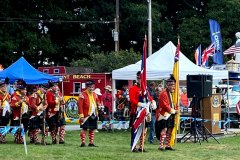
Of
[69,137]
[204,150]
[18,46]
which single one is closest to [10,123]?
[69,137]

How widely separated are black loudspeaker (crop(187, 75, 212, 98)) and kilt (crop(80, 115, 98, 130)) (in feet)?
10.5

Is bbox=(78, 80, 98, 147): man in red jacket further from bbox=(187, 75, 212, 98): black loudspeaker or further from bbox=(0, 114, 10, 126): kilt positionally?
bbox=(187, 75, 212, 98): black loudspeaker

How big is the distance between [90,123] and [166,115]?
2144 millimetres

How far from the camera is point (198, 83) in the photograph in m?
17.4

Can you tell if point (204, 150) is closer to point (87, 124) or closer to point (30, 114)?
point (87, 124)

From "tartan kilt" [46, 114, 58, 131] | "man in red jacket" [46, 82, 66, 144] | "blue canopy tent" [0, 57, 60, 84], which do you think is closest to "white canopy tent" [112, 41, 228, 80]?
"blue canopy tent" [0, 57, 60, 84]

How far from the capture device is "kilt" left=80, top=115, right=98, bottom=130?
15898mm

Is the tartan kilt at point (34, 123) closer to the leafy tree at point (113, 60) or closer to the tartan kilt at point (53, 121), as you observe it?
the tartan kilt at point (53, 121)

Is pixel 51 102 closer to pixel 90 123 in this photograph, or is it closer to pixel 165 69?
pixel 90 123

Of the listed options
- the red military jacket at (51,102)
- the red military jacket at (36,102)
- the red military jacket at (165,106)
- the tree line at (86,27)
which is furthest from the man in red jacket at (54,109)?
the tree line at (86,27)

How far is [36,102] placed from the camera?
16.9 meters

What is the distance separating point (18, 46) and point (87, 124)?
28895mm

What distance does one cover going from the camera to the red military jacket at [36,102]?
16.8 metres

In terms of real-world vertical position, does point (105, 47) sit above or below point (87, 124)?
above
